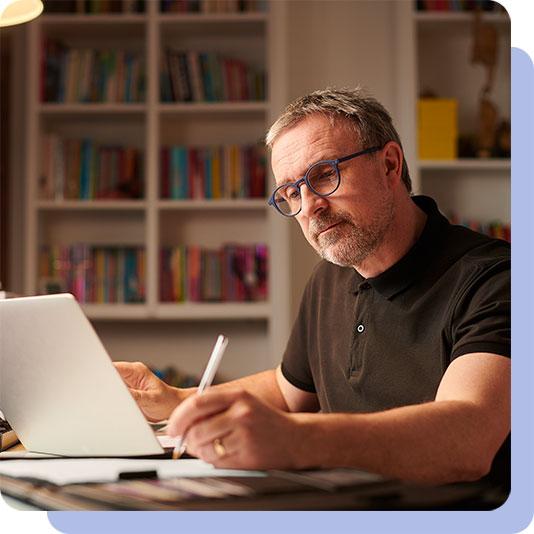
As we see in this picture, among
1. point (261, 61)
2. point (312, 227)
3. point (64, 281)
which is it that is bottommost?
point (64, 281)

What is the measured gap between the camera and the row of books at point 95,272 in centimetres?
305

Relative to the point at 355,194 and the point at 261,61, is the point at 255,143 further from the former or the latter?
the point at 355,194

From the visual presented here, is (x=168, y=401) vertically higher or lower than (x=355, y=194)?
lower

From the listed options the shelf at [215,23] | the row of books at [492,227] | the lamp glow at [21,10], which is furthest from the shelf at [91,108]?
the lamp glow at [21,10]

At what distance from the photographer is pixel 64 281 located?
3082 millimetres

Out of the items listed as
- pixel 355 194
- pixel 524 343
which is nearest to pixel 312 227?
pixel 355 194

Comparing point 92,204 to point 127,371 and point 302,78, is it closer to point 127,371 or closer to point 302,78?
point 302,78

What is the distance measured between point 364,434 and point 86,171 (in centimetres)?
252

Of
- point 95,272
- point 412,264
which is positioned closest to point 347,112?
point 412,264

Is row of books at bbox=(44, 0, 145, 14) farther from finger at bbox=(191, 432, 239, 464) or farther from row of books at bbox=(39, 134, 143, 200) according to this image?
finger at bbox=(191, 432, 239, 464)

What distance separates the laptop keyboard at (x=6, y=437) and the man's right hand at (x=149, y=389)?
18 cm

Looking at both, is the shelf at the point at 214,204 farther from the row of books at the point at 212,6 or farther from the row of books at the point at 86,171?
the row of books at the point at 212,6

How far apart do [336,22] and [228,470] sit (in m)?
2.38

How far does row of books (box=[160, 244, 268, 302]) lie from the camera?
304cm
